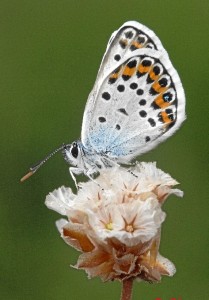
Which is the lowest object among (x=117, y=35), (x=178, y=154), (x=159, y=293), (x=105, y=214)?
(x=159, y=293)

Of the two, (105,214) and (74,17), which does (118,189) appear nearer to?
(105,214)

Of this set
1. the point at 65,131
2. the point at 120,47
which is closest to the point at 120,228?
the point at 120,47

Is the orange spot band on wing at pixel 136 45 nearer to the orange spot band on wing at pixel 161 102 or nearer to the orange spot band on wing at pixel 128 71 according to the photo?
the orange spot band on wing at pixel 128 71

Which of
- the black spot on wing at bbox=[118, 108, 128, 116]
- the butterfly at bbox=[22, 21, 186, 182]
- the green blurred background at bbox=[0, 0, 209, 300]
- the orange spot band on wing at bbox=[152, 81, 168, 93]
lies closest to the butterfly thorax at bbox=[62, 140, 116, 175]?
the butterfly at bbox=[22, 21, 186, 182]

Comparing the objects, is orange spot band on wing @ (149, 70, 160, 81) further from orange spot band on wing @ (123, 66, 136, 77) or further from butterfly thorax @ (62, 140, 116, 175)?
butterfly thorax @ (62, 140, 116, 175)

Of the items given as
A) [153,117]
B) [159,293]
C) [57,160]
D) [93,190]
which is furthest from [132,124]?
[57,160]

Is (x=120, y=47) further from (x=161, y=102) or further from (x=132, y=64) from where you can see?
(x=161, y=102)
